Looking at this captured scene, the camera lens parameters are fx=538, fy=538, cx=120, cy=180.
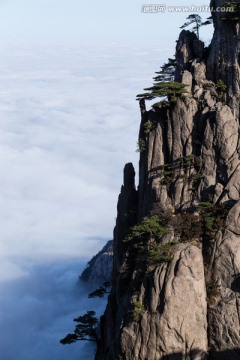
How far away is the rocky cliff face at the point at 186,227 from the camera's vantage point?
35781 millimetres

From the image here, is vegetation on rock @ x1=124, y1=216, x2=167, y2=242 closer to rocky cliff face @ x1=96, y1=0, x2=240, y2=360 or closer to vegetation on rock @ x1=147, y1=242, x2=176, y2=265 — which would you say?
rocky cliff face @ x1=96, y1=0, x2=240, y2=360

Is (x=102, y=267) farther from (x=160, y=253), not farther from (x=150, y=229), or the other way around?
(x=160, y=253)

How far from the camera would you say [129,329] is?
124ft

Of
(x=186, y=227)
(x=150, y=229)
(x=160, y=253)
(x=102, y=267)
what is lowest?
(x=160, y=253)

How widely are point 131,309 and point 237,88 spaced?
19643 millimetres

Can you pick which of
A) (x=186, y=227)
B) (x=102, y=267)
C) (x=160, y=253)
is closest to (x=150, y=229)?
(x=186, y=227)

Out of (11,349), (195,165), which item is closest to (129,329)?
(195,165)

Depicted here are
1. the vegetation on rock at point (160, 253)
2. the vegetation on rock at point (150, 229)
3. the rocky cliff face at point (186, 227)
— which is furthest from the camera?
the vegetation on rock at point (150, 229)

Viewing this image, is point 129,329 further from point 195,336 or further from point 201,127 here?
point 201,127

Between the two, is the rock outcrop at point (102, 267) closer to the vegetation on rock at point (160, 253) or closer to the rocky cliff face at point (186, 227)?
the rocky cliff face at point (186, 227)

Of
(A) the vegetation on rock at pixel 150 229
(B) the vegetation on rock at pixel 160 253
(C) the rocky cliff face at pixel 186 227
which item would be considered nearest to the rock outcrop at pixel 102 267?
(C) the rocky cliff face at pixel 186 227

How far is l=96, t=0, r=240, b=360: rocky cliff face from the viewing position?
35.8m

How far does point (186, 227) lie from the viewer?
39000mm

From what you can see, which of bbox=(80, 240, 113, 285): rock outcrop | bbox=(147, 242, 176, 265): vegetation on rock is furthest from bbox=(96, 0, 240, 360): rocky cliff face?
bbox=(80, 240, 113, 285): rock outcrop
